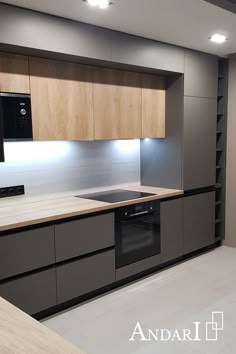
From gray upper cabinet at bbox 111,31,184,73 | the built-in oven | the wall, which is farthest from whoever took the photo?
the wall

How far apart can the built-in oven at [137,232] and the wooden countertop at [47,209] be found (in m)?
0.10

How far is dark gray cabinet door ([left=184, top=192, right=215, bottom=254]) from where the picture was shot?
3.81 m

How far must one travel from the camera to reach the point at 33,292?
8.14ft

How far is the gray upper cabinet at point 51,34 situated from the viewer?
7.61 ft

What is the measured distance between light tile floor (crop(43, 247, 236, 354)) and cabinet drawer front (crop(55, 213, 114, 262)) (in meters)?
0.50

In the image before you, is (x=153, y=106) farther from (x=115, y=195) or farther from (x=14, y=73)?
(x=14, y=73)

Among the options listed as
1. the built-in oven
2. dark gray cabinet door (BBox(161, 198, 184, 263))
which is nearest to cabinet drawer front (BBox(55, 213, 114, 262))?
the built-in oven

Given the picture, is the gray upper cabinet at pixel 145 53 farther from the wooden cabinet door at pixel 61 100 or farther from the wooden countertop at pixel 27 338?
the wooden countertop at pixel 27 338

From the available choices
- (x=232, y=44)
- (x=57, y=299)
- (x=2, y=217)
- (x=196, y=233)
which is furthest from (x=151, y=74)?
(x=57, y=299)

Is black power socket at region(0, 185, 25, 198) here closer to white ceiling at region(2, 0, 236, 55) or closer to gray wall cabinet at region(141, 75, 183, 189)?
white ceiling at region(2, 0, 236, 55)

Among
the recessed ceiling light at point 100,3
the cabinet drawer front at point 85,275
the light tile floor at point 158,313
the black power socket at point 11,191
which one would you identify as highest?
the recessed ceiling light at point 100,3

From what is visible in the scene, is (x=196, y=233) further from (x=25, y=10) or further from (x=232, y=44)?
(x=25, y=10)

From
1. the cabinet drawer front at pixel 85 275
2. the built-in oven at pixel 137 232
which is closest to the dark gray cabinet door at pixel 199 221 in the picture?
the built-in oven at pixel 137 232

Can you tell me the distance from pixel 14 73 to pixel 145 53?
1333 millimetres
